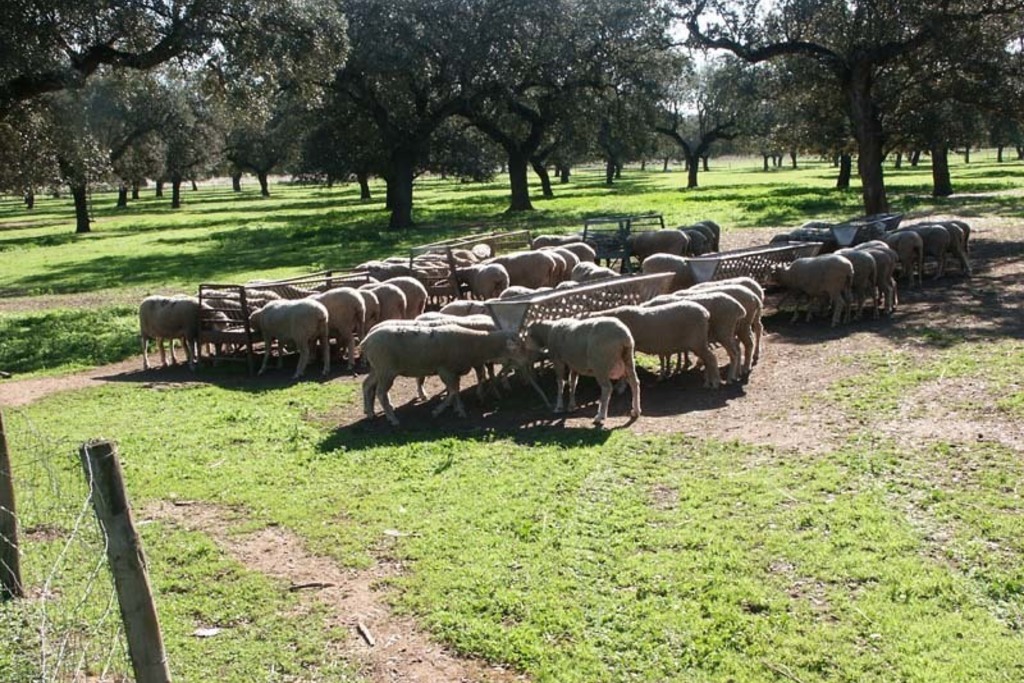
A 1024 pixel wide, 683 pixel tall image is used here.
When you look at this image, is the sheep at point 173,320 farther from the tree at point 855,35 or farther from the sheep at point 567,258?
the tree at point 855,35

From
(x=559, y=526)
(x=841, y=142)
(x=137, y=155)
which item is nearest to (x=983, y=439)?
(x=559, y=526)

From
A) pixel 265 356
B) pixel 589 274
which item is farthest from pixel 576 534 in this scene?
pixel 589 274

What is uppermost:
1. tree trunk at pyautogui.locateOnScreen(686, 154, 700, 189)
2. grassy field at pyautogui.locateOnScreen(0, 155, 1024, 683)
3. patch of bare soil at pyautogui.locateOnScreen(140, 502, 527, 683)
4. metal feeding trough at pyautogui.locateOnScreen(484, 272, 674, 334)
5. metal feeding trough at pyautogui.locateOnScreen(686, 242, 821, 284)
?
tree trunk at pyautogui.locateOnScreen(686, 154, 700, 189)

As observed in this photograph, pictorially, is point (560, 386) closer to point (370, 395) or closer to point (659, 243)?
point (370, 395)

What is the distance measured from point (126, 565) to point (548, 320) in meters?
8.19

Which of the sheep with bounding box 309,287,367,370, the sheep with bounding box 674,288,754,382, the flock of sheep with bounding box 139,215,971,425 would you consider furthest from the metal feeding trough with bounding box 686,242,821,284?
the sheep with bounding box 309,287,367,370

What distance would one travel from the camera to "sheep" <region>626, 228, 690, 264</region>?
21.1 m

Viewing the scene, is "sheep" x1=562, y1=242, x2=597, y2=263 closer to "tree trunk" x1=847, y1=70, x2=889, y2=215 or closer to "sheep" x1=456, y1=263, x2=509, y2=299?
"sheep" x1=456, y1=263, x2=509, y2=299

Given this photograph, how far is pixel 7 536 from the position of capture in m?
6.49

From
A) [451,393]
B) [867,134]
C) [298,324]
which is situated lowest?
[451,393]

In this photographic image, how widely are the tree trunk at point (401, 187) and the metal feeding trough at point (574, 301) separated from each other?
25574 millimetres

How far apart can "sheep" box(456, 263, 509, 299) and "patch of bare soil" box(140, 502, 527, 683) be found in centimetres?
939

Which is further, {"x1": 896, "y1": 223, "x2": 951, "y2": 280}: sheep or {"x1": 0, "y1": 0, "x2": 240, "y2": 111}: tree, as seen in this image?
{"x1": 896, "y1": 223, "x2": 951, "y2": 280}: sheep

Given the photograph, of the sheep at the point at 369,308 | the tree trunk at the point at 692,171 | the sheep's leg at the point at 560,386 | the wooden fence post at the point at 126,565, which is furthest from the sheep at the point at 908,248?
the tree trunk at the point at 692,171
